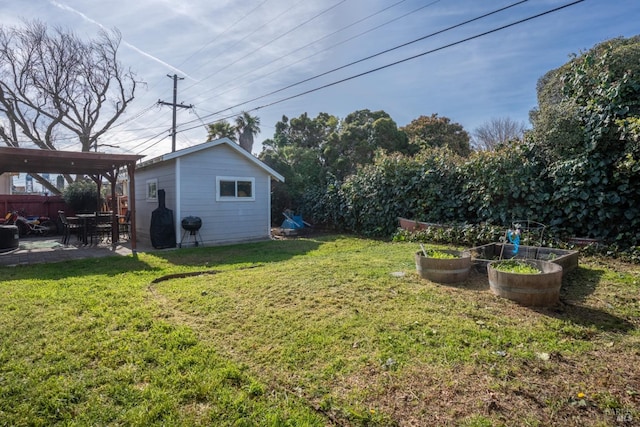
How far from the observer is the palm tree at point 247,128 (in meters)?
23.7

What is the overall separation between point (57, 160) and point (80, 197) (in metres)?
5.19

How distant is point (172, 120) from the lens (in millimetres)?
19156

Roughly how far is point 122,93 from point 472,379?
24.0 meters

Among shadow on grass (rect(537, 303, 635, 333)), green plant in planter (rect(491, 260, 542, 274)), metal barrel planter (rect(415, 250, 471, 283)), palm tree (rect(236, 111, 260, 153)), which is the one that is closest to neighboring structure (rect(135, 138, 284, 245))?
metal barrel planter (rect(415, 250, 471, 283))

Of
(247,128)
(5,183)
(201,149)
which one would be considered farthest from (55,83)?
(201,149)

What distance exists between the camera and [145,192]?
1111cm

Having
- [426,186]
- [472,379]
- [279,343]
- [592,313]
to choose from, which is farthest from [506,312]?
[426,186]

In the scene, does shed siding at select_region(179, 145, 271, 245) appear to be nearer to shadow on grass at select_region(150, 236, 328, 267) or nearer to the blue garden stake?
shadow on grass at select_region(150, 236, 328, 267)

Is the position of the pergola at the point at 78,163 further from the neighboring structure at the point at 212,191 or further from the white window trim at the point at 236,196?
the white window trim at the point at 236,196

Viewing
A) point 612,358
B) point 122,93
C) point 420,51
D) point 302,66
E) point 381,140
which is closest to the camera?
point 612,358

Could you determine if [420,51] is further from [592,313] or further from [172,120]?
[172,120]

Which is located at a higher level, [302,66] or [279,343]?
[302,66]

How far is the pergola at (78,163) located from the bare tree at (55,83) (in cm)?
1080

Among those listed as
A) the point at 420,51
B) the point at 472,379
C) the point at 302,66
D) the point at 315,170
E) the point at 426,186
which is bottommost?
the point at 472,379
